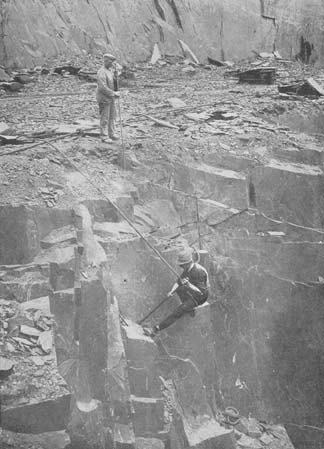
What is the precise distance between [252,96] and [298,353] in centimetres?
692

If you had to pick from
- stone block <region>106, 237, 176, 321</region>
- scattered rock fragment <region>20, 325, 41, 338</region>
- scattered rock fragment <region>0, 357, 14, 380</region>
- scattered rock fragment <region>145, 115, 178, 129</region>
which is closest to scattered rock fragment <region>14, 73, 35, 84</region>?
scattered rock fragment <region>145, 115, 178, 129</region>

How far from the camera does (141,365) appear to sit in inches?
257

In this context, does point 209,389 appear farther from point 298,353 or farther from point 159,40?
point 159,40

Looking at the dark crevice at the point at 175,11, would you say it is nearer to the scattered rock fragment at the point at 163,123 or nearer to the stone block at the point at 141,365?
the scattered rock fragment at the point at 163,123

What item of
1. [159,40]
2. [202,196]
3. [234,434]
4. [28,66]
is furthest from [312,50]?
[234,434]

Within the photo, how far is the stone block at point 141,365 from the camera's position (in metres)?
6.50

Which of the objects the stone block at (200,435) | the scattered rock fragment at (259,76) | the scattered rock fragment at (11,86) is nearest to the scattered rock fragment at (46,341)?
the stone block at (200,435)

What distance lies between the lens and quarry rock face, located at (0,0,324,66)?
1405 cm

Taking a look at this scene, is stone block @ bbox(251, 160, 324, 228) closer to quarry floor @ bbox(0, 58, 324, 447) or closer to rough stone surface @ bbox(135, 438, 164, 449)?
quarry floor @ bbox(0, 58, 324, 447)

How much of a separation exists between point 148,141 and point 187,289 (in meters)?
3.47

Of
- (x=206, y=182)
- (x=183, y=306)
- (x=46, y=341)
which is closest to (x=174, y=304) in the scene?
(x=183, y=306)

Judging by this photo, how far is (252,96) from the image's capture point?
12.9 m

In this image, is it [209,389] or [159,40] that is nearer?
[209,389]

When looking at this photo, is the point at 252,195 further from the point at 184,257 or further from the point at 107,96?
the point at 107,96
